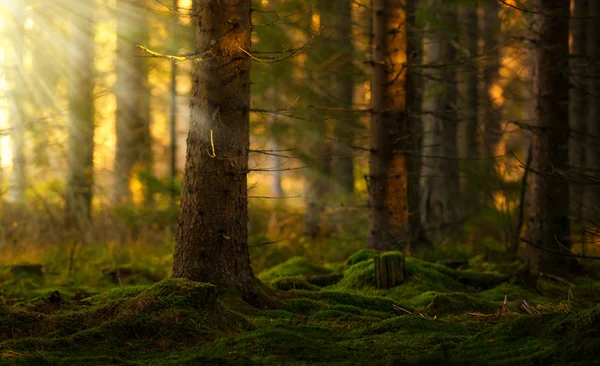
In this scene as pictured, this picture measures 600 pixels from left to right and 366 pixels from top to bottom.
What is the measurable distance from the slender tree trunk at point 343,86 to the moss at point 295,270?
482 centimetres

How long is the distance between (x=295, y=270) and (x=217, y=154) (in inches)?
128

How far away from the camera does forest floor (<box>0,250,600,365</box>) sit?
498 centimetres

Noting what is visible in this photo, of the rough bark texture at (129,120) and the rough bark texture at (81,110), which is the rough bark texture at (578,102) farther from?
the rough bark texture at (129,120)

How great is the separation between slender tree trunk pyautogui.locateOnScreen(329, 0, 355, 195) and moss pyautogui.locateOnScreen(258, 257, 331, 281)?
4.82 m

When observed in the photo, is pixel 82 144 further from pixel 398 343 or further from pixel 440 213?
pixel 398 343

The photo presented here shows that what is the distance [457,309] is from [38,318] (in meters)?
4.28

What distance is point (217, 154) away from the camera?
6863 mm

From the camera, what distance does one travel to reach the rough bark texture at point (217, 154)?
22.5 feet

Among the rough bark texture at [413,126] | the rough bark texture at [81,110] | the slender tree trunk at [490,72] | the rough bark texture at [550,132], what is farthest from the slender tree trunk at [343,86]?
the rough bark texture at [81,110]

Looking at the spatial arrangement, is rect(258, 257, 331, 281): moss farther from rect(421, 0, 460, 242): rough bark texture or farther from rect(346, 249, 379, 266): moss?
rect(421, 0, 460, 242): rough bark texture

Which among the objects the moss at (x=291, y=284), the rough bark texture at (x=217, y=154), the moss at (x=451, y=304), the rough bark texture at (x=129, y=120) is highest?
the rough bark texture at (x=129, y=120)

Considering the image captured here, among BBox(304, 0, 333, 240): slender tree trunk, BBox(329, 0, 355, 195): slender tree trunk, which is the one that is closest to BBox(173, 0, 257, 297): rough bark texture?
BBox(304, 0, 333, 240): slender tree trunk

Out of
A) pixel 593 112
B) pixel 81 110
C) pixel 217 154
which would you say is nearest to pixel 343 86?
pixel 593 112

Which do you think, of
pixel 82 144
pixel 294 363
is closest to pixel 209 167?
pixel 294 363
